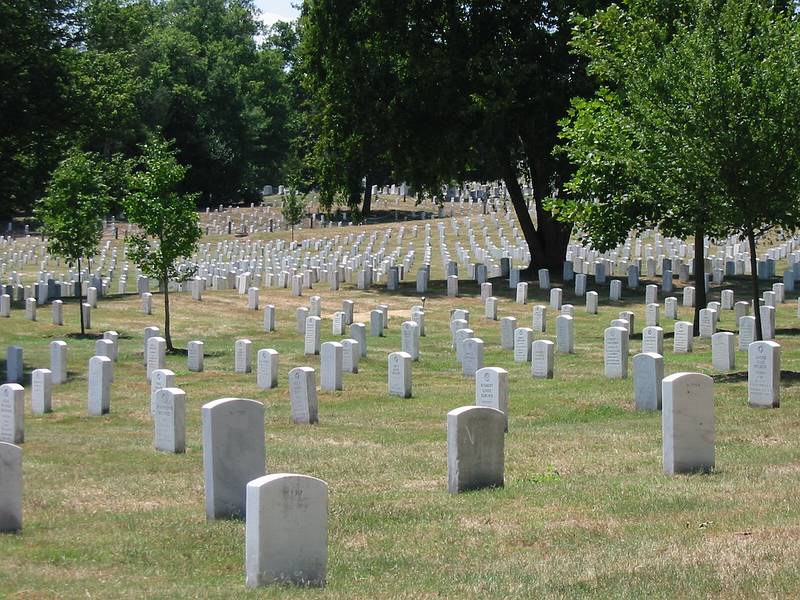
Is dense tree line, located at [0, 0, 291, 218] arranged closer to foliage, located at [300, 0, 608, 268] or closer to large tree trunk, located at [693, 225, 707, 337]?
foliage, located at [300, 0, 608, 268]

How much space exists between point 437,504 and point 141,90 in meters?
54.5

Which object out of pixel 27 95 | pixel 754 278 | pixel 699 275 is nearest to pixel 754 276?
pixel 754 278

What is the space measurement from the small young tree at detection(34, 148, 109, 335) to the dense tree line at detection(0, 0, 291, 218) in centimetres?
103

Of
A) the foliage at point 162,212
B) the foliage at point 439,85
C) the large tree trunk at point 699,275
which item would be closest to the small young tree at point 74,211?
the foliage at point 162,212

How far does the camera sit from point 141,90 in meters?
61.5

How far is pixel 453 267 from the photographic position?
3856 centimetres

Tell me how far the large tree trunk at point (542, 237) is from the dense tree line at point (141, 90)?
12.2 m

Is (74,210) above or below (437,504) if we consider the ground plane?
above

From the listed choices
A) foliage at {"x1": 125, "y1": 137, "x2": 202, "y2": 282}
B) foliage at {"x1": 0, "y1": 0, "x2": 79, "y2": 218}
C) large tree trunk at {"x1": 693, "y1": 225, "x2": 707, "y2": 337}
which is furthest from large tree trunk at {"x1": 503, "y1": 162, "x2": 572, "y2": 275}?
foliage at {"x1": 0, "y1": 0, "x2": 79, "y2": 218}

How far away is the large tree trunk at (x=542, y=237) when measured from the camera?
135ft

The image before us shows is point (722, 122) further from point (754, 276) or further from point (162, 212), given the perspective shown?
point (162, 212)

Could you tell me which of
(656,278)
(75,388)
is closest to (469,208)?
(656,278)

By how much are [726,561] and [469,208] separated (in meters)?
72.7

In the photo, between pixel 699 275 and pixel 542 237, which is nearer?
pixel 699 275
